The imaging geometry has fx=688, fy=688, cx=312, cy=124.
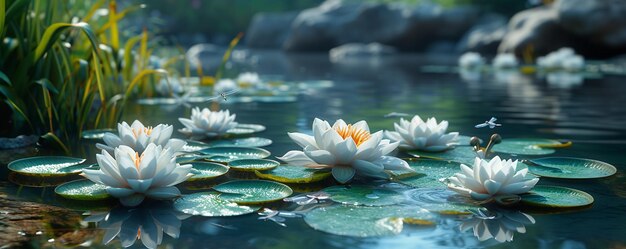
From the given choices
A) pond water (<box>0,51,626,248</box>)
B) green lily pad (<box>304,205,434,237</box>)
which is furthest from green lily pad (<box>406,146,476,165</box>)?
green lily pad (<box>304,205,434,237</box>)

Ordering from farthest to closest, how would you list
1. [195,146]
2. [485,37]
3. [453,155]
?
[485,37] → [195,146] → [453,155]

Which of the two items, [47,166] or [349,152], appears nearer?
[349,152]

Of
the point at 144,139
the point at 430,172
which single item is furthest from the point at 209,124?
the point at 430,172

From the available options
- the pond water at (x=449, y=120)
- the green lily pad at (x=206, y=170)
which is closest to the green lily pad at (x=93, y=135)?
the pond water at (x=449, y=120)

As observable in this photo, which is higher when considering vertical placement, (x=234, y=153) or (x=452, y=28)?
(x=452, y=28)

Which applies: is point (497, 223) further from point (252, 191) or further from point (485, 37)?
point (485, 37)

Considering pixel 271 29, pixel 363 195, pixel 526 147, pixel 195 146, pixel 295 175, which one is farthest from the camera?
pixel 271 29

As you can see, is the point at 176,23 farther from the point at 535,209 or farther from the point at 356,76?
the point at 535,209
